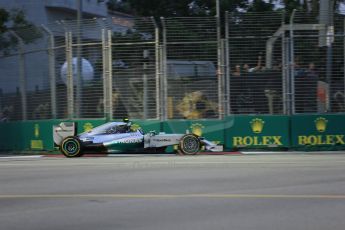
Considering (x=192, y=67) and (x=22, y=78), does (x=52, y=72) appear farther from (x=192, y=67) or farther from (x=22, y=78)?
(x=192, y=67)

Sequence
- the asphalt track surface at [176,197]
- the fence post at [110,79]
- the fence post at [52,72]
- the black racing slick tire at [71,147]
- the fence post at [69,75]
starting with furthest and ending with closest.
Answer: the fence post at [52,72] < the fence post at [69,75] < the fence post at [110,79] < the black racing slick tire at [71,147] < the asphalt track surface at [176,197]

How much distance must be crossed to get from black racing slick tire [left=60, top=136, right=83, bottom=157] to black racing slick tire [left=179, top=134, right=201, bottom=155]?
3.15 meters

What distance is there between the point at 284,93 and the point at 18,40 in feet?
32.1

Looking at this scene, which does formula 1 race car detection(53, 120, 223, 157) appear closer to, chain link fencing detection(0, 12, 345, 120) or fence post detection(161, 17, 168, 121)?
fence post detection(161, 17, 168, 121)

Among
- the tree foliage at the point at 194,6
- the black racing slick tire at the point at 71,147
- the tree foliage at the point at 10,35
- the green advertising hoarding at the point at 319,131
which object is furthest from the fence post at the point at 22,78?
the tree foliage at the point at 194,6

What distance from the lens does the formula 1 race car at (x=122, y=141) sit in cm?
1838

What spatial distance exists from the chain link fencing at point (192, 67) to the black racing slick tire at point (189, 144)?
71.7 inches

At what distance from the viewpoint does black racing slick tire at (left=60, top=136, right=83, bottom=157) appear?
60.5ft

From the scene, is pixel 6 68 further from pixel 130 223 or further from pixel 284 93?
pixel 130 223

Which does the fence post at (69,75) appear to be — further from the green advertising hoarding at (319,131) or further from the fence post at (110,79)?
the green advertising hoarding at (319,131)

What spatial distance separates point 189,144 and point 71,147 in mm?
3661

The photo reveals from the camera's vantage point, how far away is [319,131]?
19.4m

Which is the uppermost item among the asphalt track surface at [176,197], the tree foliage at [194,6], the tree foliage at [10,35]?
the tree foliage at [194,6]

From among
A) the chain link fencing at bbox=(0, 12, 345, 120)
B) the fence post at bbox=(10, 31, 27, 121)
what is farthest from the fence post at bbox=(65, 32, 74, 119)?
the fence post at bbox=(10, 31, 27, 121)
